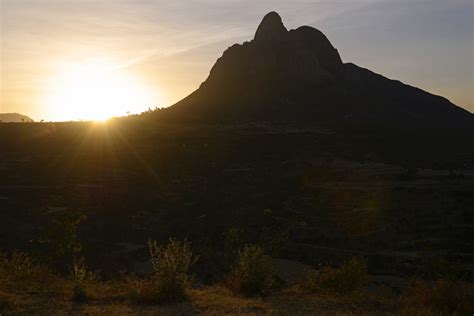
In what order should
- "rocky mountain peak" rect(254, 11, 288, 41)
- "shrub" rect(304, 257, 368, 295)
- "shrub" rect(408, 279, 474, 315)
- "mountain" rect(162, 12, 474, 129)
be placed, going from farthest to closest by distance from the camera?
"rocky mountain peak" rect(254, 11, 288, 41) < "mountain" rect(162, 12, 474, 129) < "shrub" rect(304, 257, 368, 295) < "shrub" rect(408, 279, 474, 315)

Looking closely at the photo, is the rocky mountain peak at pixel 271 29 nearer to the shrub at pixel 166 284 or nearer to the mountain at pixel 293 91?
the mountain at pixel 293 91

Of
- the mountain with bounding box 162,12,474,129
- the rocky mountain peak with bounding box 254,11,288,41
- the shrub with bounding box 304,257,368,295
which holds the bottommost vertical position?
the shrub with bounding box 304,257,368,295

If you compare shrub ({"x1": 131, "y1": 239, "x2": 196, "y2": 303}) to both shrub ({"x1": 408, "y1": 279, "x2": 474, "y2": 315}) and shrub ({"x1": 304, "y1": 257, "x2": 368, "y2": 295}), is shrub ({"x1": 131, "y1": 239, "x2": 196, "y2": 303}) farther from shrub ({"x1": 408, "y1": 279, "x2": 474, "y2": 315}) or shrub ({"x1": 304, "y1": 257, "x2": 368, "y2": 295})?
shrub ({"x1": 408, "y1": 279, "x2": 474, "y2": 315})

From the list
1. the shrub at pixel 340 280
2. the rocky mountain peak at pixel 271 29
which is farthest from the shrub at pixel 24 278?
the rocky mountain peak at pixel 271 29

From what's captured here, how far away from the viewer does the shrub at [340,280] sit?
11.1 metres

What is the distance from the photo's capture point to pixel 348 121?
91875 millimetres

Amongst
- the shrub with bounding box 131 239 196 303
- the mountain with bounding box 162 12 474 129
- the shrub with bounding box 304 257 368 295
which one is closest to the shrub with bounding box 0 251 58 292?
the shrub with bounding box 131 239 196 303

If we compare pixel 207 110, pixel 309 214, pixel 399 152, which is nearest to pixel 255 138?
pixel 399 152

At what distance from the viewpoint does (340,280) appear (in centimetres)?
1121

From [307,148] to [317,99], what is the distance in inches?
1321

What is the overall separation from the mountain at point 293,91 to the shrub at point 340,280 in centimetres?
7790

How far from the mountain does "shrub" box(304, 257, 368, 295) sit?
256 feet

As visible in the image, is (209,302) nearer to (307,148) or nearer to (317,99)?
(307,148)

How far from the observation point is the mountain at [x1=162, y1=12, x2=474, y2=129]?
95.9 meters
